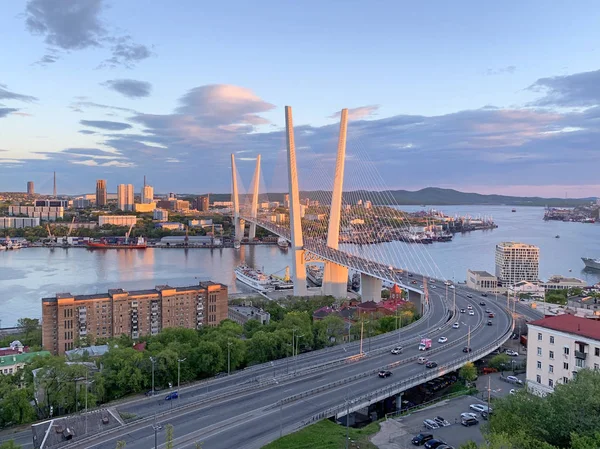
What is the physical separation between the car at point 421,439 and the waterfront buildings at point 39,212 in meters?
41.0

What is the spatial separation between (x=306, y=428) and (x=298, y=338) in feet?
8.27

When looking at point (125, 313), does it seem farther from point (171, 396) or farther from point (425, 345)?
point (425, 345)

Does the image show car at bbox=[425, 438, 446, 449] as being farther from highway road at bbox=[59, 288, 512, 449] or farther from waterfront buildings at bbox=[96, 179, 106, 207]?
waterfront buildings at bbox=[96, 179, 106, 207]

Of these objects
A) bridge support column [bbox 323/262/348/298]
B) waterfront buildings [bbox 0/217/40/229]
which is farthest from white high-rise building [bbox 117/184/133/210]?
bridge support column [bbox 323/262/348/298]

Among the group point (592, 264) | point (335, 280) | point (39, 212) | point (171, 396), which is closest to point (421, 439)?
point (171, 396)

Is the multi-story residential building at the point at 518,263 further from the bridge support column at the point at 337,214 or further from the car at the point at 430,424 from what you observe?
the car at the point at 430,424

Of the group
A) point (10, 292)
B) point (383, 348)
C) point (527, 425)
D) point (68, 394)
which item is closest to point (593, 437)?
point (527, 425)

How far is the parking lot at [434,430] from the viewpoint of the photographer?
369 centimetres

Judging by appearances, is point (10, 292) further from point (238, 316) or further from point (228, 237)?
point (228, 237)

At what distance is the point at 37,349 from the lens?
7.18 meters

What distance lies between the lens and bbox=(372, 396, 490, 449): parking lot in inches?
145

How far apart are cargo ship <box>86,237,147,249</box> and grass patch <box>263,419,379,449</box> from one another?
2410 centimetres

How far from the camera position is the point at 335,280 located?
34.9 ft

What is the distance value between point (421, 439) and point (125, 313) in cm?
616
